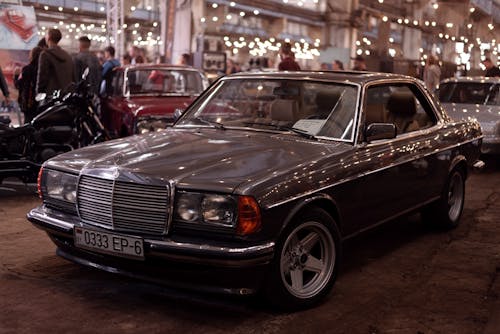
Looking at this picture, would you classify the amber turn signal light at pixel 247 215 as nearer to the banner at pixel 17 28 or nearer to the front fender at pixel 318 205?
the front fender at pixel 318 205

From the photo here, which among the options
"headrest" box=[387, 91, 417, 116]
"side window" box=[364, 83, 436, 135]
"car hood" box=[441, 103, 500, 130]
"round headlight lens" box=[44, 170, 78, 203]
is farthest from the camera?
"car hood" box=[441, 103, 500, 130]

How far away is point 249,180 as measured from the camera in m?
3.64

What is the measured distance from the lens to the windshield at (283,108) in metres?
4.70

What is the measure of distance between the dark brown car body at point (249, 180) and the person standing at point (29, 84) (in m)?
4.74

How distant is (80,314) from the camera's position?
12.8 ft

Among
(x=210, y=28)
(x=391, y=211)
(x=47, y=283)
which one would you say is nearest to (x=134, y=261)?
(x=47, y=283)

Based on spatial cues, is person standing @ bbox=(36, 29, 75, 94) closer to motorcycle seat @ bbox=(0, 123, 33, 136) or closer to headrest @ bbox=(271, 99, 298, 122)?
motorcycle seat @ bbox=(0, 123, 33, 136)

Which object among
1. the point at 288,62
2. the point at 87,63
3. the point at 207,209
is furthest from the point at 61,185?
the point at 288,62

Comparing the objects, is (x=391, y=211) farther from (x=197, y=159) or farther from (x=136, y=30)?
(x=136, y=30)

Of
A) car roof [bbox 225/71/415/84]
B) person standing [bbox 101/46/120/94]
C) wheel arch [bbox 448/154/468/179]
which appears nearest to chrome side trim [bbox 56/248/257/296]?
car roof [bbox 225/71/415/84]

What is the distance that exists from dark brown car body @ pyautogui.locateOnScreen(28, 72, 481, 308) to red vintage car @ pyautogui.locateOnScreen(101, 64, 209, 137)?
11.6ft

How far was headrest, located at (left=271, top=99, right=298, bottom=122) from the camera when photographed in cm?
486

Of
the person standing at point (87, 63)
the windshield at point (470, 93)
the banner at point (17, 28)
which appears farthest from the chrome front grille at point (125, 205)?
the windshield at point (470, 93)

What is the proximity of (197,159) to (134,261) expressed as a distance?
752mm
